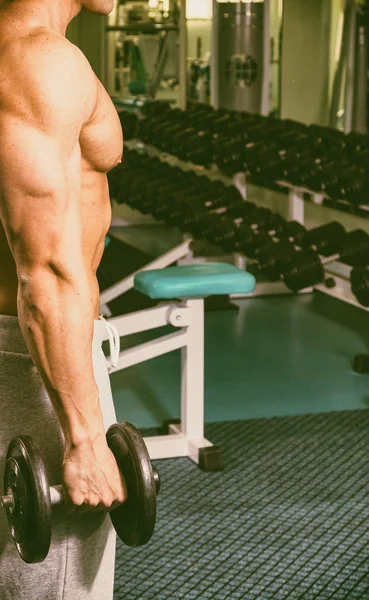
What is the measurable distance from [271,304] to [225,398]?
1399mm

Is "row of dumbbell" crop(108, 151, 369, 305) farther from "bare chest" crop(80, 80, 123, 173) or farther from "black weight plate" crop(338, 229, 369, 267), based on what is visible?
"bare chest" crop(80, 80, 123, 173)

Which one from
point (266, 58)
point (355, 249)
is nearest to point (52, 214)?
point (355, 249)

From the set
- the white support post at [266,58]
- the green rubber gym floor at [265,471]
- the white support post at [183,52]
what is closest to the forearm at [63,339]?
the green rubber gym floor at [265,471]

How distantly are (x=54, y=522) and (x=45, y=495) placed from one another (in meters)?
0.10

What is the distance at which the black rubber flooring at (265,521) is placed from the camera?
236 cm

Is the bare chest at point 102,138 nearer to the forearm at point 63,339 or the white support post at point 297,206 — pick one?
the forearm at point 63,339

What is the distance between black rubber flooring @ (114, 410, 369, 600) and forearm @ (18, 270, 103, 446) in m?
1.21

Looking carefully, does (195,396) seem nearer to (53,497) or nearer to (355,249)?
(355,249)

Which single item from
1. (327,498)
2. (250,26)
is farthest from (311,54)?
(327,498)

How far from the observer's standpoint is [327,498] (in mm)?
2863

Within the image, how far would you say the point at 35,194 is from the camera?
3.77 ft

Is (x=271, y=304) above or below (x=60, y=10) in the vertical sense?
below

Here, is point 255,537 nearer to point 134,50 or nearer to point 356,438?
point 356,438

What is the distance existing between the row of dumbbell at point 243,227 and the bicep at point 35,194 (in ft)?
8.45
